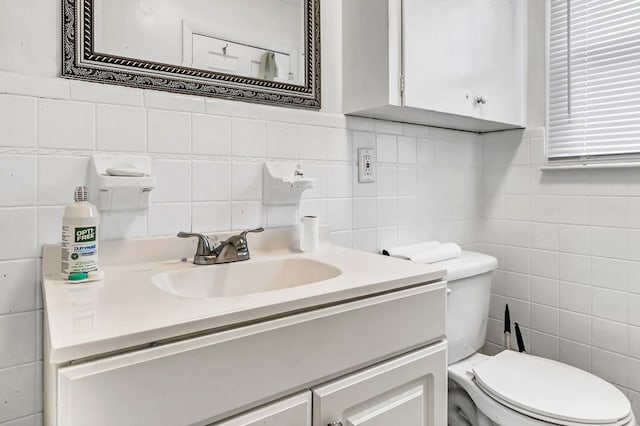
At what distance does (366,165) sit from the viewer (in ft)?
4.68

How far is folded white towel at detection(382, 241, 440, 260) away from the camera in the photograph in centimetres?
141

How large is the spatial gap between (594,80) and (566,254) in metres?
0.69

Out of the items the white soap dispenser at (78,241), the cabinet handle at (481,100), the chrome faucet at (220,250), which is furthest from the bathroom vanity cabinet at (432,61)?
the white soap dispenser at (78,241)

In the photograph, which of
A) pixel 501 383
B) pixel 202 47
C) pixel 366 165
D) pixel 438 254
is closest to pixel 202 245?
pixel 202 47

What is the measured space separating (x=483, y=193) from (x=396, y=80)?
3.06ft

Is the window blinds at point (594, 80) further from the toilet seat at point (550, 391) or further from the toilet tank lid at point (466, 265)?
the toilet seat at point (550, 391)

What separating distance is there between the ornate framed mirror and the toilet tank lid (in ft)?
2.42

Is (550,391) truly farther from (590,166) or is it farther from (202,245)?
(202,245)

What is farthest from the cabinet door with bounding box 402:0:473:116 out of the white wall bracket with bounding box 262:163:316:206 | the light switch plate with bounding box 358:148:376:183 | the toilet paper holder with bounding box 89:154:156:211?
the toilet paper holder with bounding box 89:154:156:211

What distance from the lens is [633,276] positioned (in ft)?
4.58

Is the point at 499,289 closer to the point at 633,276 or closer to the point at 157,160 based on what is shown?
the point at 633,276

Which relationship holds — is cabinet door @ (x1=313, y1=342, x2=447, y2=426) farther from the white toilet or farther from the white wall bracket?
the white wall bracket

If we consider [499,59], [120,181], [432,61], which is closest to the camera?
[120,181]

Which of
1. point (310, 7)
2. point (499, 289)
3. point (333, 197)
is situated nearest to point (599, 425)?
point (499, 289)
